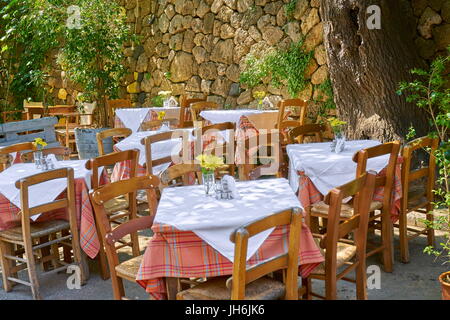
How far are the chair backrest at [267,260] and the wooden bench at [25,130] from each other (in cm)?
480

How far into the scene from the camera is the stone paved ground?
3.67 metres

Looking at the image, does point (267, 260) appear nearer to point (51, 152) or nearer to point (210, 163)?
point (210, 163)

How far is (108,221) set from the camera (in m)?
3.16

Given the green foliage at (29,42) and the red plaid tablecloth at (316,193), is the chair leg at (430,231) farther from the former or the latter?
the green foliage at (29,42)

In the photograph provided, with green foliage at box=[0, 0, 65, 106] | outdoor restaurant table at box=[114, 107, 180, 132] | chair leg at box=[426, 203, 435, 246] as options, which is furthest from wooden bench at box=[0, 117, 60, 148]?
chair leg at box=[426, 203, 435, 246]

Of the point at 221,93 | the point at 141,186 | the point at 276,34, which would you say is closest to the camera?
the point at 141,186

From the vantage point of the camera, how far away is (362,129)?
5.65 meters

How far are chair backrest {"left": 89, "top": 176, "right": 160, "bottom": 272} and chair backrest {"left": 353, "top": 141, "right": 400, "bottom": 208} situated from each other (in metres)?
1.29

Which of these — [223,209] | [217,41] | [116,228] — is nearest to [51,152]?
[116,228]

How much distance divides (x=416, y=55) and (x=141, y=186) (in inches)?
140

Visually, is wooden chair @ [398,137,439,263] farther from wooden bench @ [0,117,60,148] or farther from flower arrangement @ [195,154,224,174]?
wooden bench @ [0,117,60,148]
